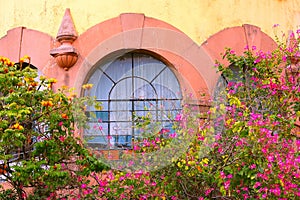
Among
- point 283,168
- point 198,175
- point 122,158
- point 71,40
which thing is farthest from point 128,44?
point 283,168

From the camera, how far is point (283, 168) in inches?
273

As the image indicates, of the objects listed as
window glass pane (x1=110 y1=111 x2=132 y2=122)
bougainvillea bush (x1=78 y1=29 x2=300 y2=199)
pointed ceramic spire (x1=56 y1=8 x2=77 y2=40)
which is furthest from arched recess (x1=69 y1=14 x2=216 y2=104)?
bougainvillea bush (x1=78 y1=29 x2=300 y2=199)

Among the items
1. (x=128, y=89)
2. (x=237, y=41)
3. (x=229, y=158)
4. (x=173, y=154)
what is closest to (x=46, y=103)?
(x=173, y=154)

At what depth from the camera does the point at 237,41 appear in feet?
33.5

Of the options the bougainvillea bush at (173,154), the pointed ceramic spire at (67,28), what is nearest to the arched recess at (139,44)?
the pointed ceramic spire at (67,28)

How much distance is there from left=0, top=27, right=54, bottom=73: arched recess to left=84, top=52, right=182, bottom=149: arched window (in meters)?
1.02

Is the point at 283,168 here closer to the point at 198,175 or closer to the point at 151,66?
the point at 198,175

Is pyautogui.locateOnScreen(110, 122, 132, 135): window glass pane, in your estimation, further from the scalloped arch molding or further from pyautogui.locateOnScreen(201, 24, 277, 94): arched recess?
pyautogui.locateOnScreen(201, 24, 277, 94): arched recess

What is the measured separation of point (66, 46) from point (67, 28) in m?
0.35

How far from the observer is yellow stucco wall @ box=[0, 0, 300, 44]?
10086mm

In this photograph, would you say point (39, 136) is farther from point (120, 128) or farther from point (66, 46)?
point (66, 46)

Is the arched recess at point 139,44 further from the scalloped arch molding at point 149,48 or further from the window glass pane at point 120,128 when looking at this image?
the window glass pane at point 120,128

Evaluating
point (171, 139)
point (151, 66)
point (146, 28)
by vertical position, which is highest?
point (146, 28)

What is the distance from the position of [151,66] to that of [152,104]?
2.63 ft
